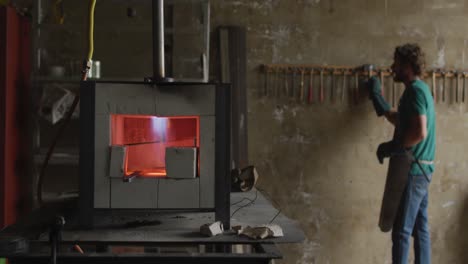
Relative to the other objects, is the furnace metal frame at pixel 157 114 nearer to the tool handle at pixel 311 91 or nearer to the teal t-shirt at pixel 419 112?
the teal t-shirt at pixel 419 112

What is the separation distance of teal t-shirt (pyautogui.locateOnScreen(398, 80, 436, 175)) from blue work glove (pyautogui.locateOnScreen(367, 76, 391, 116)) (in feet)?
0.83

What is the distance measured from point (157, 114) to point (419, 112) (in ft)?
6.04

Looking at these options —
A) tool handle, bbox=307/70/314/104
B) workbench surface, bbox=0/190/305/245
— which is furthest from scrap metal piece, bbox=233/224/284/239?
tool handle, bbox=307/70/314/104

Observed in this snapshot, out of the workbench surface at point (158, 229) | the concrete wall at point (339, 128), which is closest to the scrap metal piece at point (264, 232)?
the workbench surface at point (158, 229)

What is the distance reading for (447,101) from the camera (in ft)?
11.8

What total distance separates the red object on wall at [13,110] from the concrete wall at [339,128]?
133 cm

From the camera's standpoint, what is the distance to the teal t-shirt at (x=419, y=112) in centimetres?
296

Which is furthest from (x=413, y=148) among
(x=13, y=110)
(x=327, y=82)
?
(x=13, y=110)

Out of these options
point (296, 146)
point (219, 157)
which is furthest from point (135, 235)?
point (296, 146)

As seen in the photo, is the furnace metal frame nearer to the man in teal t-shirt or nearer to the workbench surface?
the workbench surface

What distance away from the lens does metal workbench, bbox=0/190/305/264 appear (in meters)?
1.48

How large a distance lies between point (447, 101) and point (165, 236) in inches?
108

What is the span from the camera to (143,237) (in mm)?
1634

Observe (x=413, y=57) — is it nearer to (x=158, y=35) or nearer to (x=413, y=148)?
(x=413, y=148)
